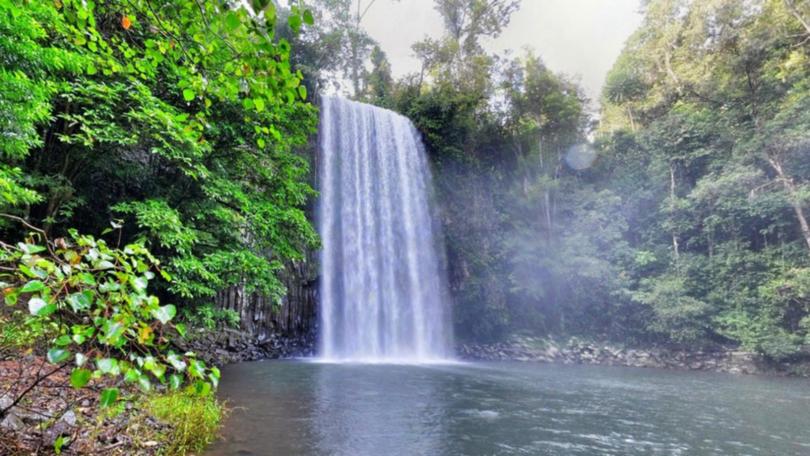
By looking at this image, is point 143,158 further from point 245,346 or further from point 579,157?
point 579,157

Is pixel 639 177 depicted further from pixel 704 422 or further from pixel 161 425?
pixel 161 425

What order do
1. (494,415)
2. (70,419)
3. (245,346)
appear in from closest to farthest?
(70,419)
(494,415)
(245,346)

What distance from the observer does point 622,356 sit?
653 inches

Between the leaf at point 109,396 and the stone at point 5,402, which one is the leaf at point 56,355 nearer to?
the leaf at point 109,396

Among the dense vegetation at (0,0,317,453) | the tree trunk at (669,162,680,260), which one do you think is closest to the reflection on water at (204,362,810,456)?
the dense vegetation at (0,0,317,453)

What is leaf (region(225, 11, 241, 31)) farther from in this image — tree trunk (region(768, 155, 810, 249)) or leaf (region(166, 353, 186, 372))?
tree trunk (region(768, 155, 810, 249))

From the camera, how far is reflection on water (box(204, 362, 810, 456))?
481 centimetres

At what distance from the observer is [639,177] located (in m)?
20.7

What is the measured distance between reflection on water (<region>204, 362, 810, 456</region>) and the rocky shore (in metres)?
3.53

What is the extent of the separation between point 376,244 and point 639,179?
559 inches

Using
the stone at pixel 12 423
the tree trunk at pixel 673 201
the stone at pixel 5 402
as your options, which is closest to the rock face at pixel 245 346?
the stone at pixel 5 402

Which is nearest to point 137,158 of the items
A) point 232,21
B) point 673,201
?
point 232,21

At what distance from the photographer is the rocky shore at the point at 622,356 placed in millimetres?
13796

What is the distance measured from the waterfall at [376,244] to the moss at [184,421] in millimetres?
10420
